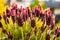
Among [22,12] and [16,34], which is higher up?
[22,12]

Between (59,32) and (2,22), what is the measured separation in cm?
65

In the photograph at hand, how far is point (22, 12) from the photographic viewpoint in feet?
9.93

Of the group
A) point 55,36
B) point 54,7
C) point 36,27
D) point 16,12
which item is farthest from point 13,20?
point 54,7

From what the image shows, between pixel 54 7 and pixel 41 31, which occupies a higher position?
pixel 41 31

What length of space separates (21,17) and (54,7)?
1857cm

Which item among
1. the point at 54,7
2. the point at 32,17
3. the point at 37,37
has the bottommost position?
the point at 54,7

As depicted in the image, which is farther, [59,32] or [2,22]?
[2,22]

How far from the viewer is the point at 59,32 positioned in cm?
297

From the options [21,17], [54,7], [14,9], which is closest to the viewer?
[21,17]

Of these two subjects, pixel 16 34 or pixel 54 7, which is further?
pixel 54 7

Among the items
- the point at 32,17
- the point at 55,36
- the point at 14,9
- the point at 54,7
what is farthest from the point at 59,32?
the point at 54,7

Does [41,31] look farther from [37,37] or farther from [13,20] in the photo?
[13,20]

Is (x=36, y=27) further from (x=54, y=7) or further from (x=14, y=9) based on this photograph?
(x=54, y=7)

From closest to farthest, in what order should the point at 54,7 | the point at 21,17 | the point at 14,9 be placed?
the point at 21,17 < the point at 14,9 < the point at 54,7
